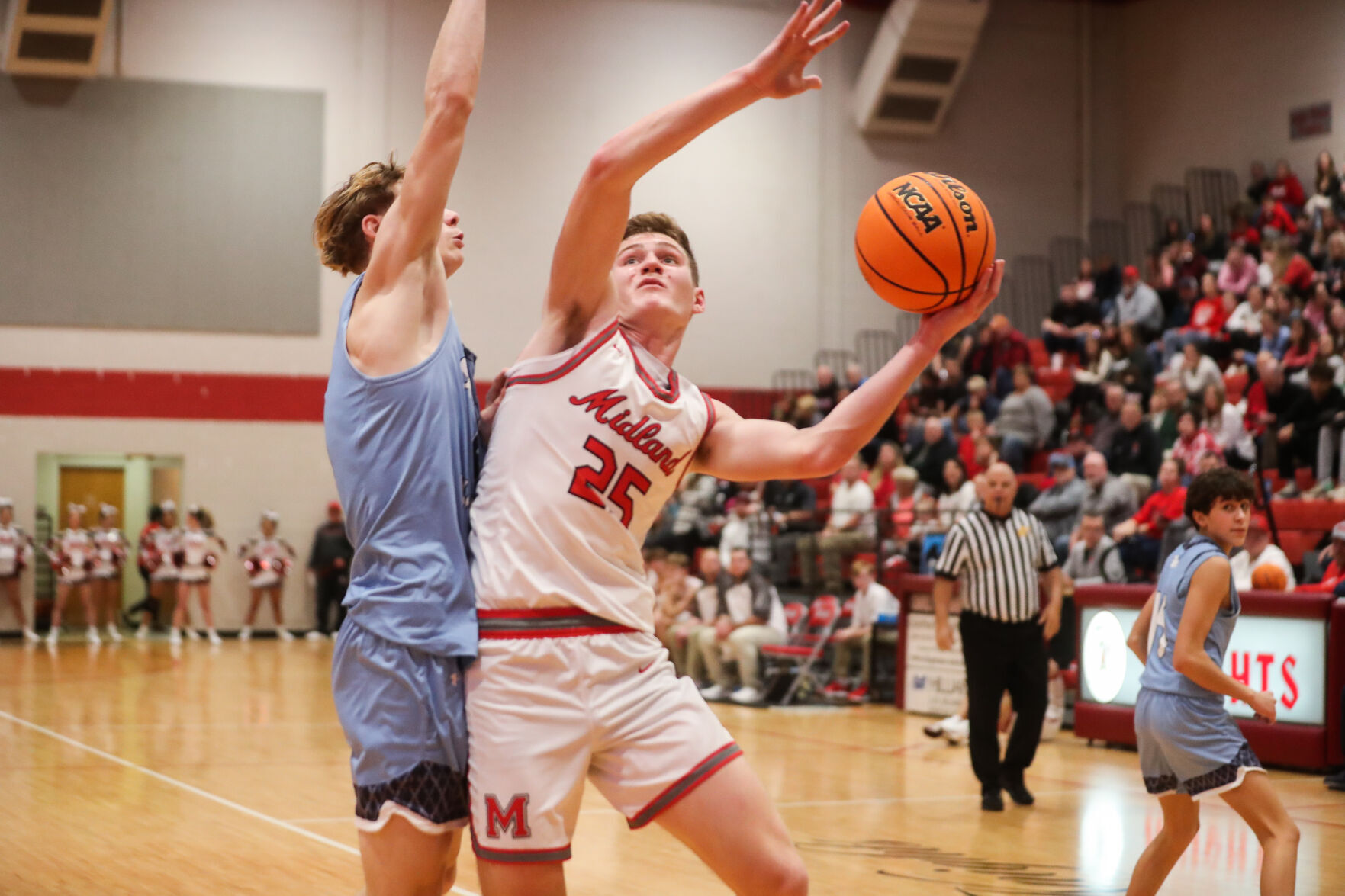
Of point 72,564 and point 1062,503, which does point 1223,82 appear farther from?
point 72,564

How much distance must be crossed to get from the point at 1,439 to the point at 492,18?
9009 mm

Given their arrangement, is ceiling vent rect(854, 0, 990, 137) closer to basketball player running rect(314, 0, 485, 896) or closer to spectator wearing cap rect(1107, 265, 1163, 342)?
spectator wearing cap rect(1107, 265, 1163, 342)

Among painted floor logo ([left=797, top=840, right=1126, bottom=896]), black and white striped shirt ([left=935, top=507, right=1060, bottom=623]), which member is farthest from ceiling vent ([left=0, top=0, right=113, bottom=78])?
painted floor logo ([left=797, top=840, right=1126, bottom=896])

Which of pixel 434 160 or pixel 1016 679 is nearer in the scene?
pixel 434 160

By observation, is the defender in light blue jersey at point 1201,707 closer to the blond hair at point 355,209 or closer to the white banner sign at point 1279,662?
the blond hair at point 355,209

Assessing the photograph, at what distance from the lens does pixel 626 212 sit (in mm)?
2887

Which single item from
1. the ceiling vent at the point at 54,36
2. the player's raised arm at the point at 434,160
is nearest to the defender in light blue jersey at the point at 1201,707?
the player's raised arm at the point at 434,160

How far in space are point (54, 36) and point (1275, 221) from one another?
15772mm

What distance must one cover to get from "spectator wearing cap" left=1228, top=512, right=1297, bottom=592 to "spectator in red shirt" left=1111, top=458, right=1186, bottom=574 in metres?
1.54

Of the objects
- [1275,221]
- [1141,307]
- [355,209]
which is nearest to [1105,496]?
[1141,307]

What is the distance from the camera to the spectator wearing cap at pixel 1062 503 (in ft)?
43.3

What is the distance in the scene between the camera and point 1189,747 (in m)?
4.64

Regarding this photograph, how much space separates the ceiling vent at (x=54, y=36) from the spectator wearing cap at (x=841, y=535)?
1155 centimetres

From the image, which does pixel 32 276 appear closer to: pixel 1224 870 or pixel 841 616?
pixel 841 616
